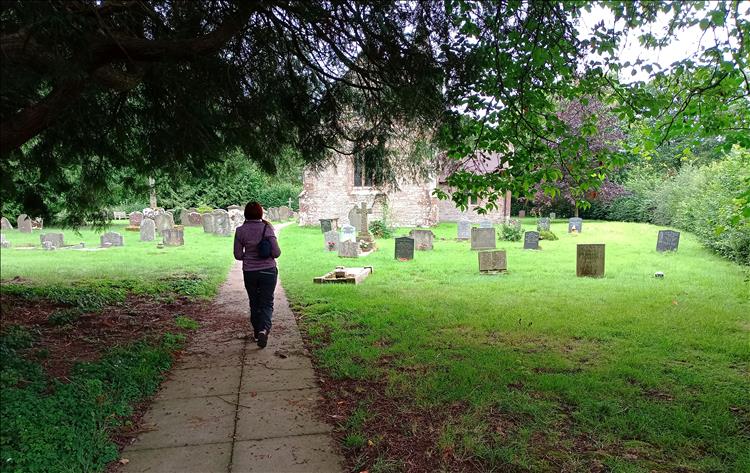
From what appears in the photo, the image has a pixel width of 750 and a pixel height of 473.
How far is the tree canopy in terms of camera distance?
4078 mm

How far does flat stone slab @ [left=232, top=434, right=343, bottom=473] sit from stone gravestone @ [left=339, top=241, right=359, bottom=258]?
38.8 feet

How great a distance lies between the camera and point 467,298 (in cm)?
919

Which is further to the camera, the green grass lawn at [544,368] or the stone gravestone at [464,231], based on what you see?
the stone gravestone at [464,231]

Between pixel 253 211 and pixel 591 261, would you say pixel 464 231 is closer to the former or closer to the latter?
pixel 591 261

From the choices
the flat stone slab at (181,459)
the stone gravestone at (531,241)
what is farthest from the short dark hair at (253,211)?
the stone gravestone at (531,241)

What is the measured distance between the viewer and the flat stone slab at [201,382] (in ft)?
14.9

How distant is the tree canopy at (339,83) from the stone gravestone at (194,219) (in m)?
24.9

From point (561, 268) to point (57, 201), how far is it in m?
11.8

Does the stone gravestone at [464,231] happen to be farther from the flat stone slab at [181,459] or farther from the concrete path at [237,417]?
the flat stone slab at [181,459]

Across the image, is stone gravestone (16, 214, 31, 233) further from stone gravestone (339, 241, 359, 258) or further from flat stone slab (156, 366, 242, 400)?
flat stone slab (156, 366, 242, 400)

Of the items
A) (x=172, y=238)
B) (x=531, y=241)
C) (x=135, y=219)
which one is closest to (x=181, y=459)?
(x=531, y=241)

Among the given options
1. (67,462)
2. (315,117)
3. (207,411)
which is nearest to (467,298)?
(315,117)

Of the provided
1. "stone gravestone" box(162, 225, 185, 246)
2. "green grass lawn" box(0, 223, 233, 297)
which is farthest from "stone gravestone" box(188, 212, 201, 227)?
"stone gravestone" box(162, 225, 185, 246)

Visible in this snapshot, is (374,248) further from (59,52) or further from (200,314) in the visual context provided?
(59,52)
